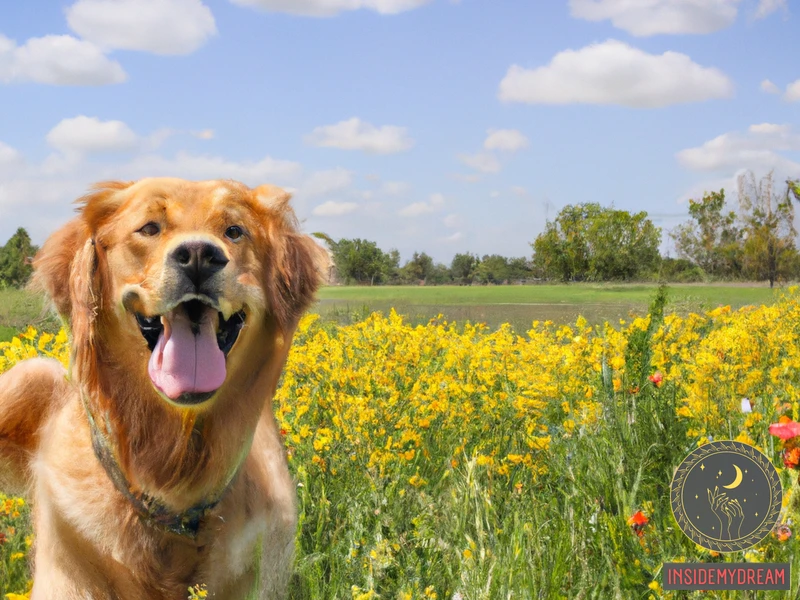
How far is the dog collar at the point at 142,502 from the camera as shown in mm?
2168

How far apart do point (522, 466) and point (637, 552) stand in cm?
118

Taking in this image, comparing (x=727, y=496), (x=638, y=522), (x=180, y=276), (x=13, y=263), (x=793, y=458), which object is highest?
(x=13, y=263)

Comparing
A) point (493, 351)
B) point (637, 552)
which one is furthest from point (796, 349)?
point (637, 552)

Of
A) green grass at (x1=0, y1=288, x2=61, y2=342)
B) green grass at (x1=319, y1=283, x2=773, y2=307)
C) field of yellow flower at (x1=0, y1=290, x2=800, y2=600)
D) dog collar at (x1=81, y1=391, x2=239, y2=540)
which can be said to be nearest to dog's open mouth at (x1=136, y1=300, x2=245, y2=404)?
dog collar at (x1=81, y1=391, x2=239, y2=540)

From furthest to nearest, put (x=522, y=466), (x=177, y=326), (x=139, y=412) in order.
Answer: (x=522, y=466) < (x=139, y=412) < (x=177, y=326)

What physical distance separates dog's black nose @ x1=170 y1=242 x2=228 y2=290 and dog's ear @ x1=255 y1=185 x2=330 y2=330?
0.24 m

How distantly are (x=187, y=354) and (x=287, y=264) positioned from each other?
414mm

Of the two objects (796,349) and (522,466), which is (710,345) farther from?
(522,466)

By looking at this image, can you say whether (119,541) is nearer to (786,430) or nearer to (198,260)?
(198,260)

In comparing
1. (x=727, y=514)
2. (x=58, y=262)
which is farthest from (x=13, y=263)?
(x=727, y=514)

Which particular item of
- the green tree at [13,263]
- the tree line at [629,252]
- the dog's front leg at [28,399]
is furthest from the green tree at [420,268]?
the dog's front leg at [28,399]

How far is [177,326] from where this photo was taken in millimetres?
1980

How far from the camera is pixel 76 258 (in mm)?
2115

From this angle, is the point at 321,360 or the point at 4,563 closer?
the point at 4,563
